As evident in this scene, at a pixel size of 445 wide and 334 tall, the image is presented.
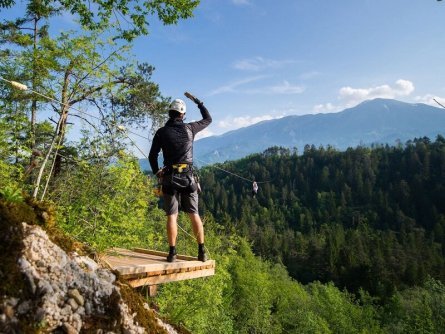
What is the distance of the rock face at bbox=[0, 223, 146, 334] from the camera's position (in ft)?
10.2

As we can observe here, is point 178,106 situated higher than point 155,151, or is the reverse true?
point 178,106

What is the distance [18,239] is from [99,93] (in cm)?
1091

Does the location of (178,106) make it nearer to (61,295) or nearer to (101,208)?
(101,208)

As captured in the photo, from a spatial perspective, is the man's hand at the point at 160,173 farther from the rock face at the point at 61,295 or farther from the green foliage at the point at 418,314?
the green foliage at the point at 418,314

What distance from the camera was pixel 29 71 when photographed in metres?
13.1

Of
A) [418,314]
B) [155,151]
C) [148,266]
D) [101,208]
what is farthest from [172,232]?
[418,314]

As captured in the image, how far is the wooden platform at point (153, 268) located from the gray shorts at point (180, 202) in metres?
0.96

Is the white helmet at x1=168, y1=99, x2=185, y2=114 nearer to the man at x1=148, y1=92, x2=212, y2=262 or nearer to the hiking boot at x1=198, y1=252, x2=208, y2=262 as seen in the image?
the man at x1=148, y1=92, x2=212, y2=262

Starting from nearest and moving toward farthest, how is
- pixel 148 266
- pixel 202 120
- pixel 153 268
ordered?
pixel 148 266 < pixel 153 268 < pixel 202 120

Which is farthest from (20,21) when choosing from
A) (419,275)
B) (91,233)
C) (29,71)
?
(419,275)

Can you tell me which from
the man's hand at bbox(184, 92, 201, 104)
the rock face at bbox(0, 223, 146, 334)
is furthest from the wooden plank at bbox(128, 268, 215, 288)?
the man's hand at bbox(184, 92, 201, 104)

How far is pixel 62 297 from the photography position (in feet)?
A: 11.1

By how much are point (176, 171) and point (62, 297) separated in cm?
393

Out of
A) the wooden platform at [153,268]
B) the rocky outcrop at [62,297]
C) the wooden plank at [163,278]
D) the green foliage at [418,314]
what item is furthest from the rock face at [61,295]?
the green foliage at [418,314]
